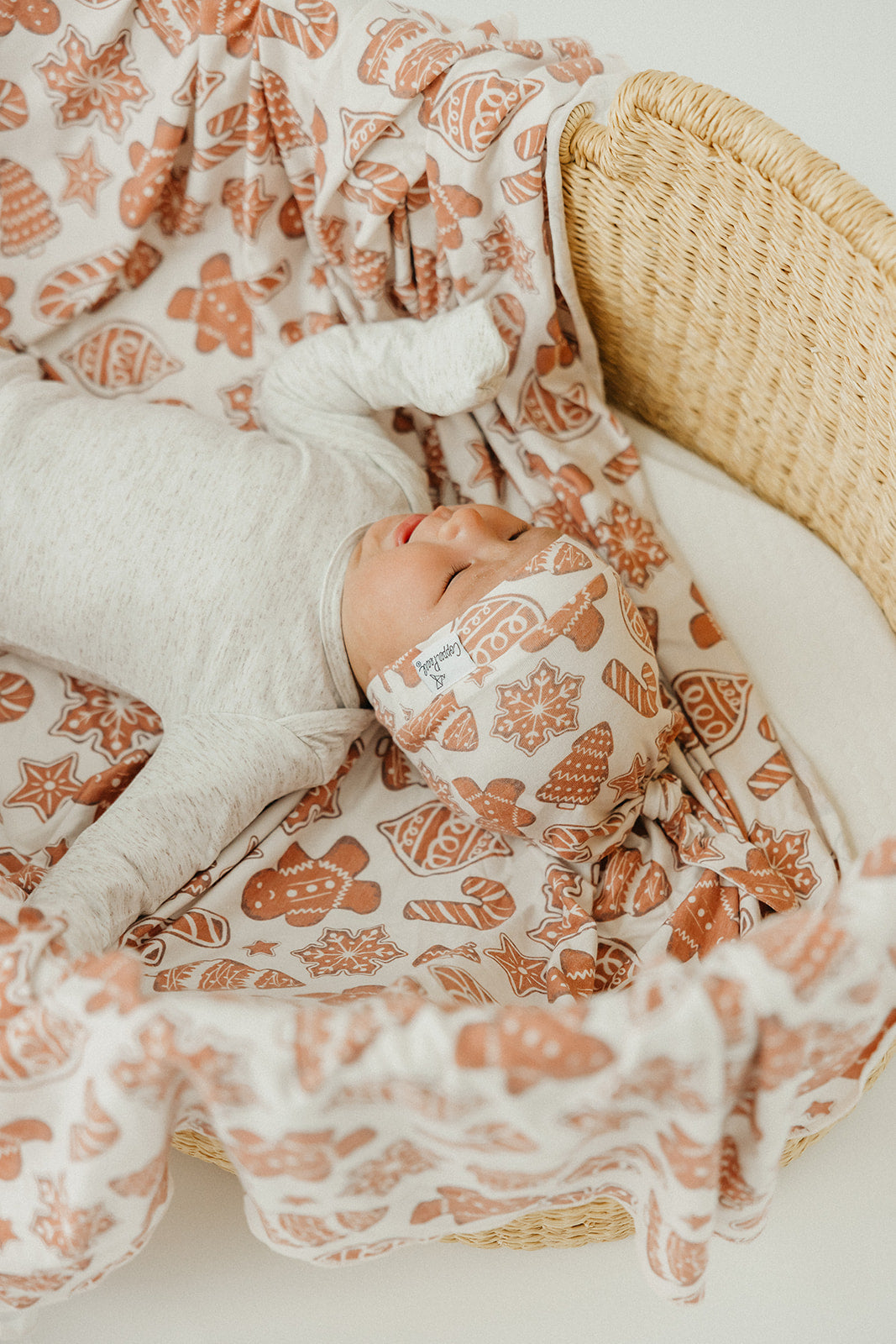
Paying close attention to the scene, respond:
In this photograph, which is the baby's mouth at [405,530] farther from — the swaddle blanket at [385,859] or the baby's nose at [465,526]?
the swaddle blanket at [385,859]

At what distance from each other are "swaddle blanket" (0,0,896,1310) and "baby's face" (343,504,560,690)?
0.43 ft

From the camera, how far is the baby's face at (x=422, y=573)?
980mm

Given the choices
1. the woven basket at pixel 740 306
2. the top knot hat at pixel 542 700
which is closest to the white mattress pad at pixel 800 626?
the woven basket at pixel 740 306

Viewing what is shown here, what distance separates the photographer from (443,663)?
3.10 ft

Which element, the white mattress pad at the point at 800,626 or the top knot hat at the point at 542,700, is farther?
the white mattress pad at the point at 800,626

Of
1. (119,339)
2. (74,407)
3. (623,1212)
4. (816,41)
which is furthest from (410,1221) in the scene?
(816,41)

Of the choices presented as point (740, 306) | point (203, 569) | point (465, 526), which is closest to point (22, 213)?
point (203, 569)

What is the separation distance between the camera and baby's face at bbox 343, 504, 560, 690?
3.22ft

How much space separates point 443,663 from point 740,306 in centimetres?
48

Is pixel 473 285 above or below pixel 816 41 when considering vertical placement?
below

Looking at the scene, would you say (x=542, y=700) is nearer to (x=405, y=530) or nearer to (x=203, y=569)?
(x=405, y=530)

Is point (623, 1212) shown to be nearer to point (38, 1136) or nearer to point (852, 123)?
point (38, 1136)

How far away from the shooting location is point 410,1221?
69 cm

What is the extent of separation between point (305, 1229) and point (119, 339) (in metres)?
1.03
